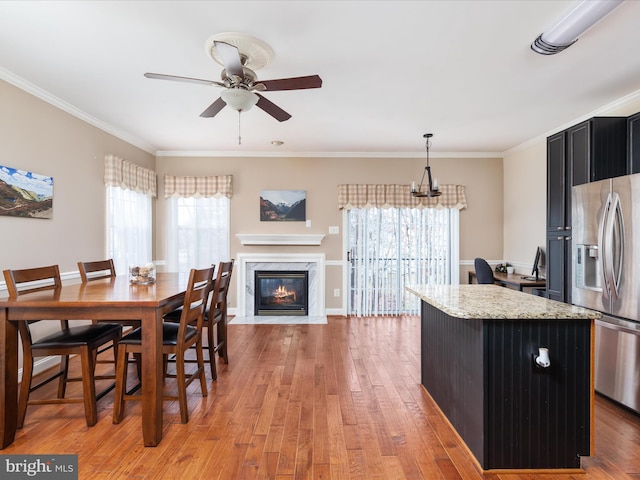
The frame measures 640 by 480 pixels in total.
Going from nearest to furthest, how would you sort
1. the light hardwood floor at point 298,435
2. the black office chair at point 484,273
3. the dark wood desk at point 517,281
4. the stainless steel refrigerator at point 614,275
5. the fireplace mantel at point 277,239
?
the light hardwood floor at point 298,435 → the stainless steel refrigerator at point 614,275 → the dark wood desk at point 517,281 → the black office chair at point 484,273 → the fireplace mantel at point 277,239

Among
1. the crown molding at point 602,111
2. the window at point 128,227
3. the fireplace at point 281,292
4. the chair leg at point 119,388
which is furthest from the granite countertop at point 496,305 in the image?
the window at point 128,227

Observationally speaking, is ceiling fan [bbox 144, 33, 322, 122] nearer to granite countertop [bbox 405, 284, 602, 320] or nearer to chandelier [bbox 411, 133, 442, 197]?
granite countertop [bbox 405, 284, 602, 320]

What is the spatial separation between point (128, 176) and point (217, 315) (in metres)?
2.49

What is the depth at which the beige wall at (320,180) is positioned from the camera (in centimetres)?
511

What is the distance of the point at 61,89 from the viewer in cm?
295

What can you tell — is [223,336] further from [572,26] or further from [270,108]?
[572,26]

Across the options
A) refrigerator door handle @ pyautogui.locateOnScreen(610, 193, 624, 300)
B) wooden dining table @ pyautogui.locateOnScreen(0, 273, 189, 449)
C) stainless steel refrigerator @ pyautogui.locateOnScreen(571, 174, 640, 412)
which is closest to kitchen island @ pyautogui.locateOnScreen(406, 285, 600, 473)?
stainless steel refrigerator @ pyautogui.locateOnScreen(571, 174, 640, 412)

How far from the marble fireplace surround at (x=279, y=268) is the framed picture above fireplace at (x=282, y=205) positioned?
22.9 inches

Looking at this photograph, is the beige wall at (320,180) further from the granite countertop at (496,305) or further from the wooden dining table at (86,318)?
the wooden dining table at (86,318)

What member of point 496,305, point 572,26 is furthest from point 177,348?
point 572,26

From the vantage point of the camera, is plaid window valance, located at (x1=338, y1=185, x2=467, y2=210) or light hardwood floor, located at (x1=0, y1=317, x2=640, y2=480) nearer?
light hardwood floor, located at (x1=0, y1=317, x2=640, y2=480)

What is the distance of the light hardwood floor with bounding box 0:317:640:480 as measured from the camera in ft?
5.64

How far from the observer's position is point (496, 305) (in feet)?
5.85

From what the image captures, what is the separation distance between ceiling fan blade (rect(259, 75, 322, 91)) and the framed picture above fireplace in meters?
2.97
